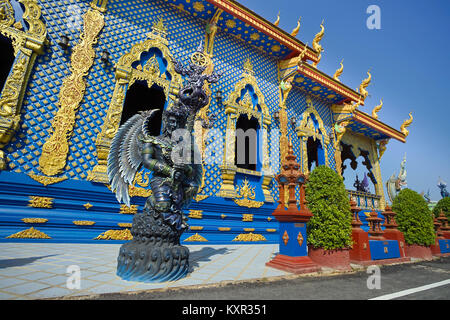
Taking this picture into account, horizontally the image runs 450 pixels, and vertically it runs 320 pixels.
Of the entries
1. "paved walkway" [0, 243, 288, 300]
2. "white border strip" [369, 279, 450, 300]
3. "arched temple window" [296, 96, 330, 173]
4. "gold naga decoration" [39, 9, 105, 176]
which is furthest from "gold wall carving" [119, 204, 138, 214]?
"arched temple window" [296, 96, 330, 173]

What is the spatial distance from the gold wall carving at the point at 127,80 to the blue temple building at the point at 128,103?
0.03 m

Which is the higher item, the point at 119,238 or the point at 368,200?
the point at 368,200

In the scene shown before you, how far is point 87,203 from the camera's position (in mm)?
4980

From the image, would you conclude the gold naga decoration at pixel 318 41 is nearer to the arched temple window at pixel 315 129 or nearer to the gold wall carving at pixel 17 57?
the arched temple window at pixel 315 129

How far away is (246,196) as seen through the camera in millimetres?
7195

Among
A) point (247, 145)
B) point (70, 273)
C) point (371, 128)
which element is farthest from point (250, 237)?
point (371, 128)

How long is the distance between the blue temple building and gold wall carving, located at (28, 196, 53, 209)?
0.7 inches

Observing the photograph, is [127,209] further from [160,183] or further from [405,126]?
[405,126]

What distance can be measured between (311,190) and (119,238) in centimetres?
485

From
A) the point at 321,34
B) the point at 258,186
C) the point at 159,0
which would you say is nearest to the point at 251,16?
the point at 159,0

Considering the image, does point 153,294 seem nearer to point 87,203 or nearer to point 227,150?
point 87,203

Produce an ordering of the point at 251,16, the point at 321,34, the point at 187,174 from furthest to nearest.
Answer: the point at 321,34 < the point at 251,16 < the point at 187,174

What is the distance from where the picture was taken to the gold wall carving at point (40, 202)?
445cm

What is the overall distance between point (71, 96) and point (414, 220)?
10355 mm
